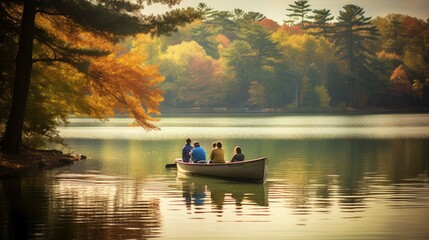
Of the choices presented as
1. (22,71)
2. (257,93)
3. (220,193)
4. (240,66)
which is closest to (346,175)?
(220,193)

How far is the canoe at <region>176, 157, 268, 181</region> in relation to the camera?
32.3 meters

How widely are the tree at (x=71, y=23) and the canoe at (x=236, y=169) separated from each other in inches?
294

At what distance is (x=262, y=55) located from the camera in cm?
15138

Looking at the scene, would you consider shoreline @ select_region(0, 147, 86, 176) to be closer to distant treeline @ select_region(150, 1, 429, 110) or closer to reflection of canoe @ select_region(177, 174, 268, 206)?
reflection of canoe @ select_region(177, 174, 268, 206)

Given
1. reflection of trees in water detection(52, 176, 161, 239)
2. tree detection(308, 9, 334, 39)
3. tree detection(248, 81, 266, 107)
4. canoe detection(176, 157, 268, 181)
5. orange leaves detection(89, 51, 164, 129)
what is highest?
tree detection(308, 9, 334, 39)

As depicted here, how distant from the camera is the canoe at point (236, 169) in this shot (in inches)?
1271

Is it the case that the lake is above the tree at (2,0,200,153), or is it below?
below

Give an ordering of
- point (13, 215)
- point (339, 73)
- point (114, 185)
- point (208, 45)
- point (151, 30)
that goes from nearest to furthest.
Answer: point (13, 215) < point (114, 185) < point (151, 30) < point (339, 73) < point (208, 45)

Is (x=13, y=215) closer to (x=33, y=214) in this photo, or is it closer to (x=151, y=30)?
(x=33, y=214)

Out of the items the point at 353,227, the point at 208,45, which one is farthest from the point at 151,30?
the point at 208,45

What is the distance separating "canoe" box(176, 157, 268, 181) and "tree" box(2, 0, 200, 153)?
7480 millimetres

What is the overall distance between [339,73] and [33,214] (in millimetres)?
126729

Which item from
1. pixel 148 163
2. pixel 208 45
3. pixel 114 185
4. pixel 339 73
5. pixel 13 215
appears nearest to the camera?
pixel 13 215

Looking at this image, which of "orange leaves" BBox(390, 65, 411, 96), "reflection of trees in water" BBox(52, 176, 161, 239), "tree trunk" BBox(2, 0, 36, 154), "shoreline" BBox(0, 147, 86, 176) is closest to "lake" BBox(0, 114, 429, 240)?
"reflection of trees in water" BBox(52, 176, 161, 239)
